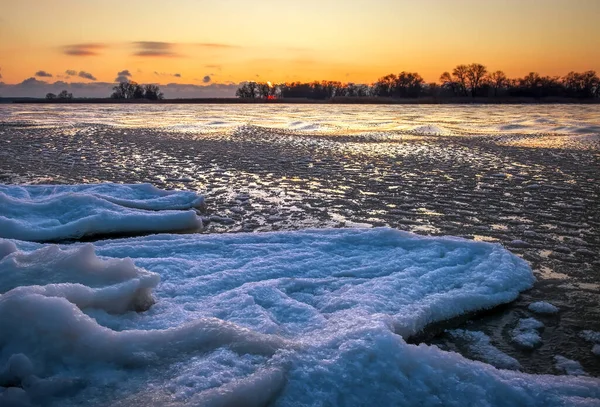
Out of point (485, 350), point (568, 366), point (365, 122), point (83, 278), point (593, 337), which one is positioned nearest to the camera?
point (568, 366)

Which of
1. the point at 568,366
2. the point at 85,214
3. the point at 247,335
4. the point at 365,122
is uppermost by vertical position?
the point at 365,122

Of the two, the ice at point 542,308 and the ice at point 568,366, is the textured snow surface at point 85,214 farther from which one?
the ice at point 568,366

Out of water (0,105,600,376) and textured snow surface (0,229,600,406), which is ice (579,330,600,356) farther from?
textured snow surface (0,229,600,406)

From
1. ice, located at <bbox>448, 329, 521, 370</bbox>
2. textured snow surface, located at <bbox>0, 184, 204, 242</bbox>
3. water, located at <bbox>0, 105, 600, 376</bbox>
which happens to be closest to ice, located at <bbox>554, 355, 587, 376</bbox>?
water, located at <bbox>0, 105, 600, 376</bbox>

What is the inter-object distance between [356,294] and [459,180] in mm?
7006

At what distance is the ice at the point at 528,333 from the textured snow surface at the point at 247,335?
40 centimetres

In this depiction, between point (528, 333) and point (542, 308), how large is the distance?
1.77ft

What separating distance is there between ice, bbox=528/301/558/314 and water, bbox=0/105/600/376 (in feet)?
0.22

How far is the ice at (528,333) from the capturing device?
3621mm

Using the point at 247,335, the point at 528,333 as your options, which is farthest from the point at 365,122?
the point at 247,335

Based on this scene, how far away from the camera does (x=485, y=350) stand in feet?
11.6

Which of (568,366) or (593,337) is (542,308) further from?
(568,366)

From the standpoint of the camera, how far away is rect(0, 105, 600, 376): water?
4.34 meters

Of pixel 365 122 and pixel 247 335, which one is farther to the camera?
pixel 365 122
